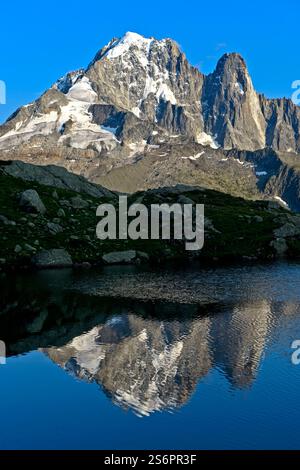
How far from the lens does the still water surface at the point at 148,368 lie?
1169 inches

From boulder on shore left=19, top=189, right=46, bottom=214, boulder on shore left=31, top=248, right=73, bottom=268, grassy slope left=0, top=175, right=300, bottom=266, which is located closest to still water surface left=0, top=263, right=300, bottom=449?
boulder on shore left=31, top=248, right=73, bottom=268

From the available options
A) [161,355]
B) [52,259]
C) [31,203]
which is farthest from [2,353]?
[31,203]

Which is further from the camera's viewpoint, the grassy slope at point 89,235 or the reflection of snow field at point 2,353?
the grassy slope at point 89,235

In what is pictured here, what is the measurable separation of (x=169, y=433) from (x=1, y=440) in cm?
889

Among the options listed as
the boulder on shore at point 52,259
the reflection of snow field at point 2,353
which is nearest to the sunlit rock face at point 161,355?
the reflection of snow field at point 2,353

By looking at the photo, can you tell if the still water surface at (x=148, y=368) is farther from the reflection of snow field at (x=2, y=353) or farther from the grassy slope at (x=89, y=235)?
the grassy slope at (x=89, y=235)

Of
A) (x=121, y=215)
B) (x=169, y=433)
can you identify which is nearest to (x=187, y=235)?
(x=121, y=215)

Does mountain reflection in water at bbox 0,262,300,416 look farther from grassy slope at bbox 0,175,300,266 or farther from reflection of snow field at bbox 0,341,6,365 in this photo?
grassy slope at bbox 0,175,300,266

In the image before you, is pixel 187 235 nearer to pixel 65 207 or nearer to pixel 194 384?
pixel 65 207

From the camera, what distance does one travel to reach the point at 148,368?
41594mm

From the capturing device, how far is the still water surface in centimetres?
2970
